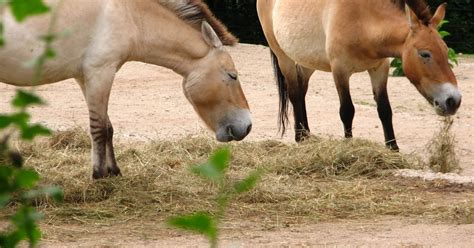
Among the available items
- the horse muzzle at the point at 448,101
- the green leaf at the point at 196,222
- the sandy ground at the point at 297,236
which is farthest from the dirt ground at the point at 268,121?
the green leaf at the point at 196,222

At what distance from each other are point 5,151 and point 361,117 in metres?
8.24

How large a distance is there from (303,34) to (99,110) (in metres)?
2.86

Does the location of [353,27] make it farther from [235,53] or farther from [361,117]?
[235,53]

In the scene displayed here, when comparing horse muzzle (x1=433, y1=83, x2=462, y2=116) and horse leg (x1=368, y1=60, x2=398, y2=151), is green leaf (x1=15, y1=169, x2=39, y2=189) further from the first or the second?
horse leg (x1=368, y1=60, x2=398, y2=151)

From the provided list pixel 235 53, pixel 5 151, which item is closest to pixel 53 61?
pixel 5 151

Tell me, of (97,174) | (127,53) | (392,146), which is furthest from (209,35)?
(392,146)

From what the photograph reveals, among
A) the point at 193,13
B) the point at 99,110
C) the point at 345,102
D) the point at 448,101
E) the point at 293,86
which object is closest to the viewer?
the point at 99,110

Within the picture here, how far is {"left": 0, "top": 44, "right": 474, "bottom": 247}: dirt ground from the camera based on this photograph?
14.7 feet

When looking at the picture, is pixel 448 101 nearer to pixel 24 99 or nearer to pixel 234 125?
pixel 234 125

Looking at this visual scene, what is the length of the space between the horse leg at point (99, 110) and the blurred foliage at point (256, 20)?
12.5 meters

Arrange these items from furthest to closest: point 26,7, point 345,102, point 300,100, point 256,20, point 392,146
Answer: point 256,20 → point 300,100 → point 345,102 → point 392,146 → point 26,7

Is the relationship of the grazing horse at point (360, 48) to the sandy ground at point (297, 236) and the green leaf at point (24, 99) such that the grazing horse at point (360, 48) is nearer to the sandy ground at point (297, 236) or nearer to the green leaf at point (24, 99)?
the sandy ground at point (297, 236)

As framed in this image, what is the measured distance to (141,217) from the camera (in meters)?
4.99

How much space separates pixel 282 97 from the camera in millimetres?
8586
